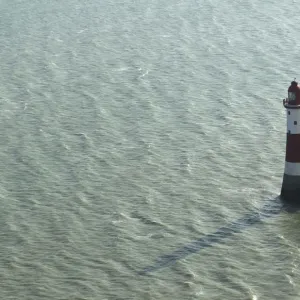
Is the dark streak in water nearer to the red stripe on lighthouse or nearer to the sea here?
the sea

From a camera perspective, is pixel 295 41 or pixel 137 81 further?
pixel 295 41

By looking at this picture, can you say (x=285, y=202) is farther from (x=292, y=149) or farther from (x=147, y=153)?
(x=147, y=153)

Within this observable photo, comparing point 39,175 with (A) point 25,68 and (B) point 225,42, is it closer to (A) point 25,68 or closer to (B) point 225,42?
(A) point 25,68

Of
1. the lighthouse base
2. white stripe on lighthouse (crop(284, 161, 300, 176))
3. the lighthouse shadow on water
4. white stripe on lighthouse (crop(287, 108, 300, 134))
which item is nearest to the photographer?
the lighthouse shadow on water

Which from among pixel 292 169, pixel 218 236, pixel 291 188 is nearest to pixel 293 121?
pixel 292 169

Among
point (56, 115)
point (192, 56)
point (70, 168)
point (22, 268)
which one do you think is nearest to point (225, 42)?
point (192, 56)

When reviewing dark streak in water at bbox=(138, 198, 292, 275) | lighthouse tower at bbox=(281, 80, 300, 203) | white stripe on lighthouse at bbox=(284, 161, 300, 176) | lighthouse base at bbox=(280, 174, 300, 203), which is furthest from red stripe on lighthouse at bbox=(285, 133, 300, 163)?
dark streak in water at bbox=(138, 198, 292, 275)
